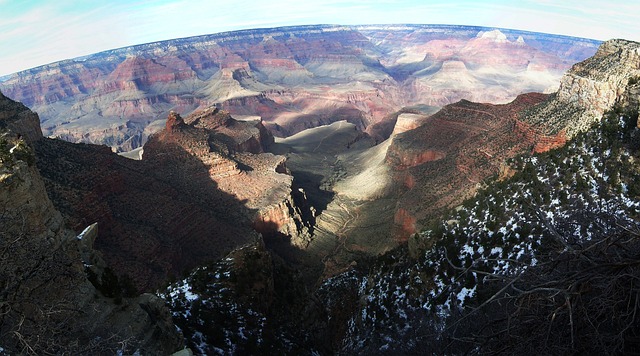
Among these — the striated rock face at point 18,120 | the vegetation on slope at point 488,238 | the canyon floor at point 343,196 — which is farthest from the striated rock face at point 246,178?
the vegetation on slope at point 488,238

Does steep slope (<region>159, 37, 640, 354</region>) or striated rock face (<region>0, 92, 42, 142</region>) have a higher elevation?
striated rock face (<region>0, 92, 42, 142</region>)

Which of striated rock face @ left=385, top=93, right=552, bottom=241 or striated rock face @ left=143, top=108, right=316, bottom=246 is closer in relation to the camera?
A: striated rock face @ left=385, top=93, right=552, bottom=241

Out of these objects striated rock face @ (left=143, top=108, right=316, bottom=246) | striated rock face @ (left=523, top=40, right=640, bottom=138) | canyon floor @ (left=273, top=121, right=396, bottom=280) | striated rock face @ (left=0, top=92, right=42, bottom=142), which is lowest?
canyon floor @ (left=273, top=121, right=396, bottom=280)

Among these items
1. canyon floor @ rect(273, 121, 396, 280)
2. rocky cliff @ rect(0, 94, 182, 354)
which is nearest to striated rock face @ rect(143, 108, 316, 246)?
canyon floor @ rect(273, 121, 396, 280)

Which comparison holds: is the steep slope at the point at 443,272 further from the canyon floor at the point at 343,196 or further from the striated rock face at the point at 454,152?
the canyon floor at the point at 343,196

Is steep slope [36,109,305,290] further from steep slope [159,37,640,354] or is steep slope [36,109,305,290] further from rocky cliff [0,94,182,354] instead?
steep slope [159,37,640,354]

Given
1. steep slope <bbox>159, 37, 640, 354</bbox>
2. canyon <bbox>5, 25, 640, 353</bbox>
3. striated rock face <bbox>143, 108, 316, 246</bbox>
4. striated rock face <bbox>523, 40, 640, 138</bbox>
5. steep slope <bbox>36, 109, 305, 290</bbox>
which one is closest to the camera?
steep slope <bbox>159, 37, 640, 354</bbox>

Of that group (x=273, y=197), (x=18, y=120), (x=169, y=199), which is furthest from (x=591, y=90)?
(x=18, y=120)

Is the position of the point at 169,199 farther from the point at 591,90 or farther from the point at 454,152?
the point at 591,90

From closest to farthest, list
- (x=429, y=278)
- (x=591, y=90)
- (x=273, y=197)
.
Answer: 1. (x=429, y=278)
2. (x=591, y=90)
3. (x=273, y=197)
